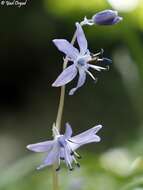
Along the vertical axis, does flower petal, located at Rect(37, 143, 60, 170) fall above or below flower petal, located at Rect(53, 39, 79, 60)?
below

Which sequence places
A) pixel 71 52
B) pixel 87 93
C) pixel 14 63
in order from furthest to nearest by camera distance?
1. pixel 14 63
2. pixel 87 93
3. pixel 71 52

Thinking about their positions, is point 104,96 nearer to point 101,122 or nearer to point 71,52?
point 101,122

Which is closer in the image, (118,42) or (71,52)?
(71,52)

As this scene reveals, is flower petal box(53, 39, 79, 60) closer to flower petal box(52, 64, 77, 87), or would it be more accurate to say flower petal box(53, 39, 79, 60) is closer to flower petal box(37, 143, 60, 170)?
flower petal box(52, 64, 77, 87)

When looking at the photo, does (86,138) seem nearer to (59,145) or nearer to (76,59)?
(59,145)

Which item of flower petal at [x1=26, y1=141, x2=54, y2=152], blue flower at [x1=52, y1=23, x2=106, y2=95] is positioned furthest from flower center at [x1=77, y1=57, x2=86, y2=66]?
flower petal at [x1=26, y1=141, x2=54, y2=152]

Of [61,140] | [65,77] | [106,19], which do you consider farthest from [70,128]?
[106,19]

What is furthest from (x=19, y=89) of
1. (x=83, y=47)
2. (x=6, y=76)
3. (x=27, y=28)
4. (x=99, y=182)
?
(x=83, y=47)

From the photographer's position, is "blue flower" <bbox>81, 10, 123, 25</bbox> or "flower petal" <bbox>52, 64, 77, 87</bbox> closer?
"flower petal" <bbox>52, 64, 77, 87</bbox>
